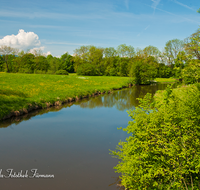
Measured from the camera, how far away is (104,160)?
25.3 feet

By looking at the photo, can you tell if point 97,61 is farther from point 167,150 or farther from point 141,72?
point 167,150

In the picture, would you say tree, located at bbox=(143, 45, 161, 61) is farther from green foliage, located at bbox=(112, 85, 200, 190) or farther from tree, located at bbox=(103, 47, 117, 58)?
green foliage, located at bbox=(112, 85, 200, 190)

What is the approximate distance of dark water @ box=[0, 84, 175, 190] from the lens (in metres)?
6.25

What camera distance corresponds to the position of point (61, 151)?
848 centimetres

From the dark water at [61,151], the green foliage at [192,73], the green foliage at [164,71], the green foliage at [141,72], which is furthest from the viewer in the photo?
the green foliage at [164,71]

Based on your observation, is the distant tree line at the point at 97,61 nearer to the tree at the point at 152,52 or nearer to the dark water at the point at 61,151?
the tree at the point at 152,52

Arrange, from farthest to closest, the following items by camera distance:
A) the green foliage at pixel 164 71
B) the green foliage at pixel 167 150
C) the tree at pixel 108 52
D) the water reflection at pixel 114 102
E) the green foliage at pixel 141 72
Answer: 1. the tree at pixel 108 52
2. the green foliage at pixel 164 71
3. the green foliage at pixel 141 72
4. the water reflection at pixel 114 102
5. the green foliage at pixel 167 150

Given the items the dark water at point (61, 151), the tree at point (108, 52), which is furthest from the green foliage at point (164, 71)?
the dark water at point (61, 151)

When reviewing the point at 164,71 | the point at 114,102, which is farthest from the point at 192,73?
the point at 164,71

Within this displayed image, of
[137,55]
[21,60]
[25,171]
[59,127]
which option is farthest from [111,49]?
[25,171]

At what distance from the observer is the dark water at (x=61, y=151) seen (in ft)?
20.5

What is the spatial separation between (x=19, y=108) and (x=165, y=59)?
71.6 m

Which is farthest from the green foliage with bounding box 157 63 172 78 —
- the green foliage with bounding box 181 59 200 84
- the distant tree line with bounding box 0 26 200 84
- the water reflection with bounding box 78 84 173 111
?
the green foliage with bounding box 181 59 200 84

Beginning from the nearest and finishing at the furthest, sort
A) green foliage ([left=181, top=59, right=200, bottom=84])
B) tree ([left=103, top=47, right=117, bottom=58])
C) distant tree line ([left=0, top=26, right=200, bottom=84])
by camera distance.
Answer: green foliage ([left=181, top=59, right=200, bottom=84])
distant tree line ([left=0, top=26, right=200, bottom=84])
tree ([left=103, top=47, right=117, bottom=58])
